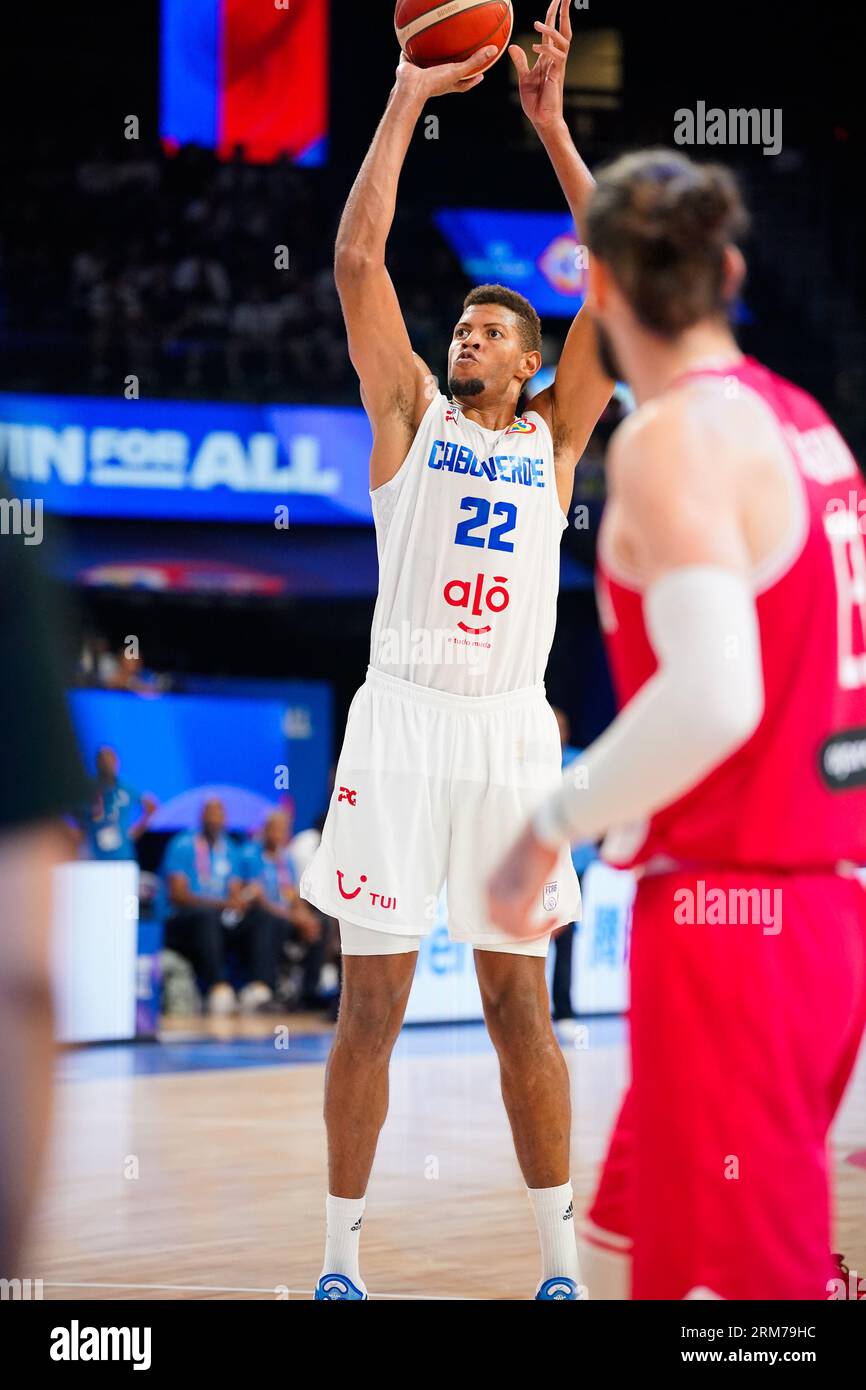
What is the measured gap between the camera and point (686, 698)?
6.02ft

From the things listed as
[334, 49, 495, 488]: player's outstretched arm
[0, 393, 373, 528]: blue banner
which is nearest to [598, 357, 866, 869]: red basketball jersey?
[334, 49, 495, 488]: player's outstretched arm

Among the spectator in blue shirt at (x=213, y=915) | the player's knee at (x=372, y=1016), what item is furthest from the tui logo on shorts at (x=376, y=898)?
the spectator in blue shirt at (x=213, y=915)

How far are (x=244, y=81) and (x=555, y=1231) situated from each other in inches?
596

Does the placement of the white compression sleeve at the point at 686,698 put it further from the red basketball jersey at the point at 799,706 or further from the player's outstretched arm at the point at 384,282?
the player's outstretched arm at the point at 384,282

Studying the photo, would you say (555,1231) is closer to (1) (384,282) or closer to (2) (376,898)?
(2) (376,898)

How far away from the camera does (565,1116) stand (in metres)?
3.87

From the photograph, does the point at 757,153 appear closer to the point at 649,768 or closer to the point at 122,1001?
the point at 122,1001

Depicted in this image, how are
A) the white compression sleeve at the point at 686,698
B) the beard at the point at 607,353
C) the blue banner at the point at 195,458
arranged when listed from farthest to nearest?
the blue banner at the point at 195,458
the beard at the point at 607,353
the white compression sleeve at the point at 686,698

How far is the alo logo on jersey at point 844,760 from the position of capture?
6.65 feet

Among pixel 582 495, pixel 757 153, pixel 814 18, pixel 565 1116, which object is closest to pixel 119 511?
pixel 582 495

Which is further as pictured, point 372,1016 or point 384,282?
point 384,282

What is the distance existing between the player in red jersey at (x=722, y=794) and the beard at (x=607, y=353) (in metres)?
0.04

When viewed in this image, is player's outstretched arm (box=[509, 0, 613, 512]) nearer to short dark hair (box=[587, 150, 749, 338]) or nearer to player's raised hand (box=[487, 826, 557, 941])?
short dark hair (box=[587, 150, 749, 338])

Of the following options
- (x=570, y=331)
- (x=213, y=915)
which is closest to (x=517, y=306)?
(x=570, y=331)
